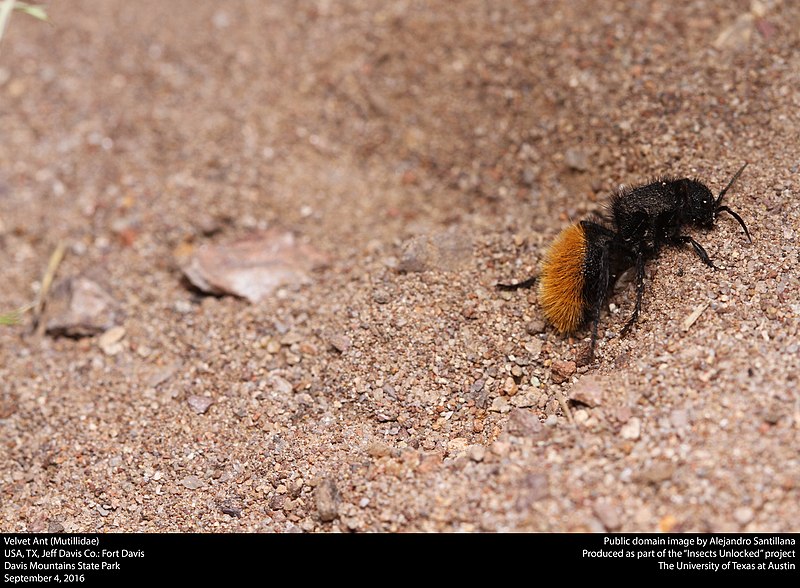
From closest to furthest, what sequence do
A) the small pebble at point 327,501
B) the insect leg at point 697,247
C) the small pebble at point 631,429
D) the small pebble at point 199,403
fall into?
1. the small pebble at point 631,429
2. the small pebble at point 327,501
3. the insect leg at point 697,247
4. the small pebble at point 199,403

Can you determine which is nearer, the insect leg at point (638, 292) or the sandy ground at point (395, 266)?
the sandy ground at point (395, 266)

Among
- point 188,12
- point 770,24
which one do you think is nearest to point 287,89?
point 188,12

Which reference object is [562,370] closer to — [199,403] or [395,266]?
[395,266]

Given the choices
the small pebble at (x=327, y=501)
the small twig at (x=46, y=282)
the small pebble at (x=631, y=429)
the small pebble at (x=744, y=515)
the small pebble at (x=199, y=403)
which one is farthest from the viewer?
the small twig at (x=46, y=282)

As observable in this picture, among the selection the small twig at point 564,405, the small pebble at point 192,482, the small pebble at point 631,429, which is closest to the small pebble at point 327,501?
the small pebble at point 192,482

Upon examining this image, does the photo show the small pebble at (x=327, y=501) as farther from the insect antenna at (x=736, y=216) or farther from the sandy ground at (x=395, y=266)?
the insect antenna at (x=736, y=216)

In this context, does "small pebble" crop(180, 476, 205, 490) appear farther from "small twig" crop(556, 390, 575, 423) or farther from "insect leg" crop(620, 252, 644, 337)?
"insect leg" crop(620, 252, 644, 337)
